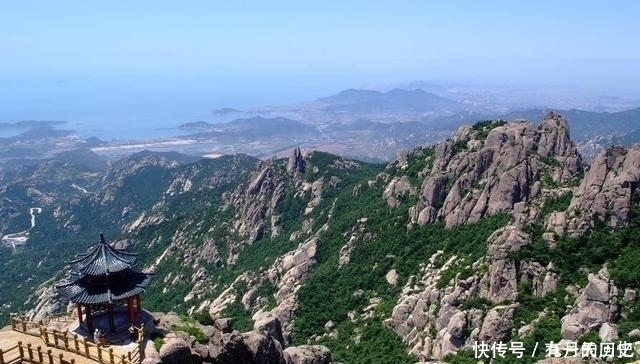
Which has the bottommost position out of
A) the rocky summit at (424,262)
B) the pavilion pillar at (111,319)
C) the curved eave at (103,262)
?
the rocky summit at (424,262)

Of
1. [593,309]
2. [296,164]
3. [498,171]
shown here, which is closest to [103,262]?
[593,309]

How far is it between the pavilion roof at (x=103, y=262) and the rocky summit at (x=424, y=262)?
4.74m

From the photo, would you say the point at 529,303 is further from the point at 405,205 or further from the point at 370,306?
the point at 405,205

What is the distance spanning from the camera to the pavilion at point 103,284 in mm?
34094

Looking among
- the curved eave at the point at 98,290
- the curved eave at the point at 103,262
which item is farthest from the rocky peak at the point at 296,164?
the curved eave at the point at 98,290

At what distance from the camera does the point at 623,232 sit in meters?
54.1

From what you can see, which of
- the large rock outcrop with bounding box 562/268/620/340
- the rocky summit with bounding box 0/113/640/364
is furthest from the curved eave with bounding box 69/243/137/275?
the large rock outcrop with bounding box 562/268/620/340

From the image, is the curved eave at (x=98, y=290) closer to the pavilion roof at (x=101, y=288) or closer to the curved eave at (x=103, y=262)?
the pavilion roof at (x=101, y=288)

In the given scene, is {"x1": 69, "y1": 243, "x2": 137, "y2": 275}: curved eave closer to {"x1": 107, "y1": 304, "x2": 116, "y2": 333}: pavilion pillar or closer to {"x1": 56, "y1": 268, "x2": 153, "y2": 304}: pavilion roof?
{"x1": 56, "y1": 268, "x2": 153, "y2": 304}: pavilion roof

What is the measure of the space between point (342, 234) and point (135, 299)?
178 feet

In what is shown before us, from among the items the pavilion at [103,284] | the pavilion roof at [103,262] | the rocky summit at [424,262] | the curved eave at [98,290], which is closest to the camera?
the curved eave at [98,290]

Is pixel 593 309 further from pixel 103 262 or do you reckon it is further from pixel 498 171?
pixel 103 262

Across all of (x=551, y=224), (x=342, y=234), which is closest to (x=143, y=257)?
(x=342, y=234)

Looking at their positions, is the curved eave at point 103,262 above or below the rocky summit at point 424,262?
above
